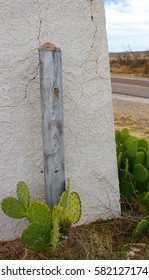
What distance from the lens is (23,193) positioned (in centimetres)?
383

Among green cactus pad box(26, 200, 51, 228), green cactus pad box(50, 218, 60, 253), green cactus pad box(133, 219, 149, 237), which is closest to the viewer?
green cactus pad box(50, 218, 60, 253)

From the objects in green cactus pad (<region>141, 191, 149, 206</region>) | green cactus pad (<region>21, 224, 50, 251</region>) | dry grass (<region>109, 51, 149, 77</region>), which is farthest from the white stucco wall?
dry grass (<region>109, 51, 149, 77</region>)

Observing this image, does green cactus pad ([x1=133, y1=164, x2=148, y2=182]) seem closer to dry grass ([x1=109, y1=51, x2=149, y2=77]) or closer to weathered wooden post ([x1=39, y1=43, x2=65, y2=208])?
weathered wooden post ([x1=39, y1=43, x2=65, y2=208])

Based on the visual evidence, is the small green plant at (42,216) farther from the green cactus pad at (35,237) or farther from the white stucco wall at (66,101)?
the white stucco wall at (66,101)

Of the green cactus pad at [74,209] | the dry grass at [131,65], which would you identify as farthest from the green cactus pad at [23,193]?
the dry grass at [131,65]

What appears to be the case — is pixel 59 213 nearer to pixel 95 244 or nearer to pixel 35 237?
pixel 35 237

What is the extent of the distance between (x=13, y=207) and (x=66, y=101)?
1.02m

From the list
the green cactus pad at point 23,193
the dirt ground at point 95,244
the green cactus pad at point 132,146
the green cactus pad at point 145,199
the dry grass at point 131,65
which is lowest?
the dirt ground at point 95,244

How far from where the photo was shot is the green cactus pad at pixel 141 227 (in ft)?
13.4

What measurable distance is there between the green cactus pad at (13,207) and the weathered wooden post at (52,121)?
0.85ft

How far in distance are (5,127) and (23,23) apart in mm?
848

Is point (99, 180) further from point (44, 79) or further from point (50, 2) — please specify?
point (50, 2)

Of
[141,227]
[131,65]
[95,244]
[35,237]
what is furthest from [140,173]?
[131,65]

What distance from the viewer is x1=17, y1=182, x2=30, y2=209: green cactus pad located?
382 centimetres
